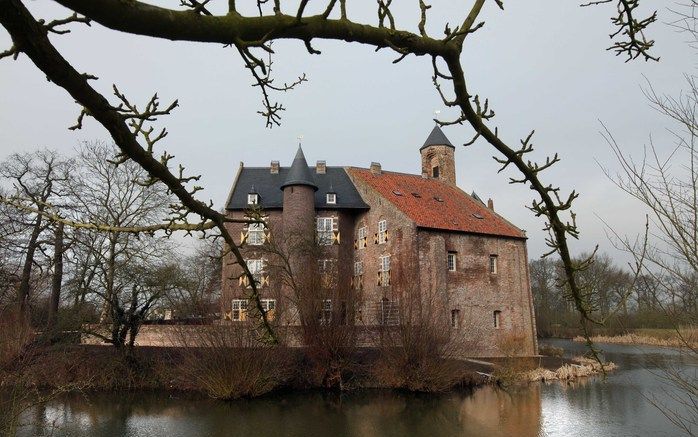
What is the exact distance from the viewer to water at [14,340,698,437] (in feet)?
49.9

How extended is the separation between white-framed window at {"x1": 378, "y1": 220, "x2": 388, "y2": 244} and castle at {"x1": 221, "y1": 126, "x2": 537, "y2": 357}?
0.20ft

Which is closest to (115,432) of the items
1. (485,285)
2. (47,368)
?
(47,368)

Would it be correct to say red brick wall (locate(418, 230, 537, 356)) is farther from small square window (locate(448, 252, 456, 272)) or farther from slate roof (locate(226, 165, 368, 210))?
slate roof (locate(226, 165, 368, 210))

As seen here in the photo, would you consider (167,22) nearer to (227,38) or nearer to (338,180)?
(227,38)

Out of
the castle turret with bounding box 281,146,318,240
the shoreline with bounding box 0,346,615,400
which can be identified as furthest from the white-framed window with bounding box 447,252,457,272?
the castle turret with bounding box 281,146,318,240

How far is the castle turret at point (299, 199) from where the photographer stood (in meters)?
31.4

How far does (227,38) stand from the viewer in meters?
1.60

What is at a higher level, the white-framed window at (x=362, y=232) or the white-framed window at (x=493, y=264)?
the white-framed window at (x=362, y=232)

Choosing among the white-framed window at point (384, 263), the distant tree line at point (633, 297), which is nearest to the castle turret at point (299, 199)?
the white-framed window at point (384, 263)

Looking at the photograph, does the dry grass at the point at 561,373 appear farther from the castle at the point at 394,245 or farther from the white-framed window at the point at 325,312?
the white-framed window at the point at 325,312

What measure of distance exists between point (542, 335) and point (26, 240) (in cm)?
4217

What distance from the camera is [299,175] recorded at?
1270 inches

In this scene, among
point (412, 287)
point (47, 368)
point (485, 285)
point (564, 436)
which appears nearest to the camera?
point (564, 436)

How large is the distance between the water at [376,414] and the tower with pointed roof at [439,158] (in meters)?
19.5
